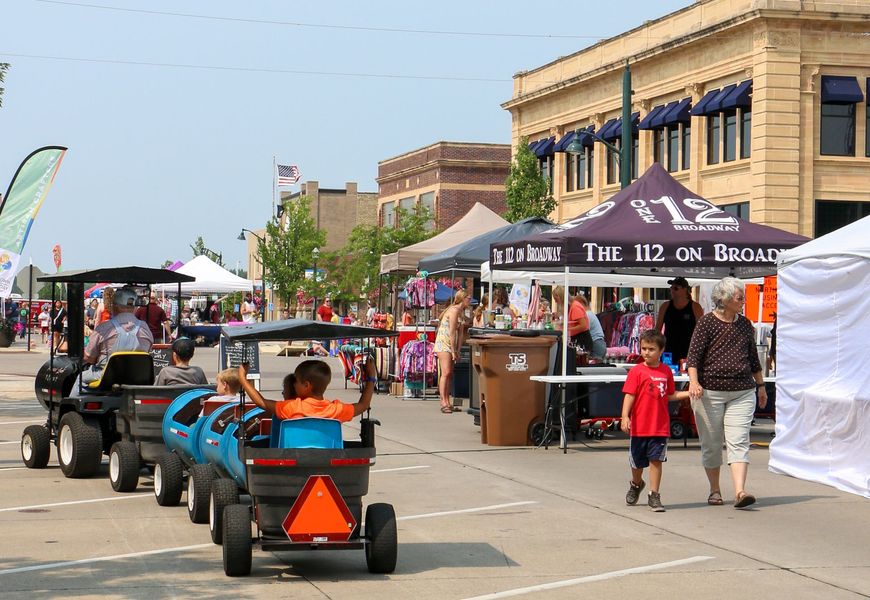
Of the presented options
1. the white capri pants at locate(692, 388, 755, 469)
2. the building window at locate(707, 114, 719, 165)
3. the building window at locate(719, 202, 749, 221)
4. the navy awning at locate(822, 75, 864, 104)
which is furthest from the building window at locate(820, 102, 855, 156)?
the white capri pants at locate(692, 388, 755, 469)

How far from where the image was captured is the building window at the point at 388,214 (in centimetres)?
8078

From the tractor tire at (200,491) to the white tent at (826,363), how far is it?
575cm

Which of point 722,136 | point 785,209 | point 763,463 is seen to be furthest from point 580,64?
point 763,463

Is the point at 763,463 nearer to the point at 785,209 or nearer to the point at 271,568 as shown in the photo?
the point at 271,568

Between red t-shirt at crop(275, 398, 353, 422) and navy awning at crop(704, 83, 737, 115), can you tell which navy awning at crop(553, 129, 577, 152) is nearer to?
navy awning at crop(704, 83, 737, 115)

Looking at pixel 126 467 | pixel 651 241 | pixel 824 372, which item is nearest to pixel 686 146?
pixel 651 241

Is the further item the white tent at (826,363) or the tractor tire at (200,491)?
the white tent at (826,363)

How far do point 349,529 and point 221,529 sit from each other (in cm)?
125

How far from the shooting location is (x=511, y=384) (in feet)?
52.9

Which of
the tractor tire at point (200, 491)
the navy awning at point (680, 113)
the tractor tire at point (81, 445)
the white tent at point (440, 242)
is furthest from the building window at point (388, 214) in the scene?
the tractor tire at point (200, 491)

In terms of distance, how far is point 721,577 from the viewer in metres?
8.52

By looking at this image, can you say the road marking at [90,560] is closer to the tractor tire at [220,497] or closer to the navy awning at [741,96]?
the tractor tire at [220,497]

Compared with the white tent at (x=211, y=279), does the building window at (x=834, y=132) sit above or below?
above

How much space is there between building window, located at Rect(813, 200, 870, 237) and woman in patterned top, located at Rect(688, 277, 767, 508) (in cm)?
3034
